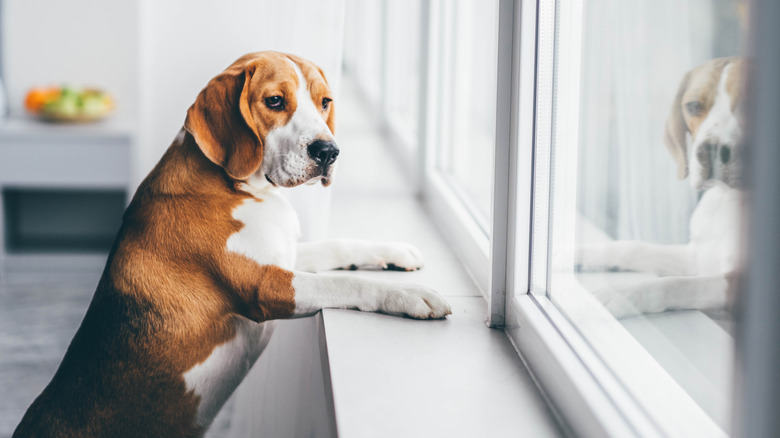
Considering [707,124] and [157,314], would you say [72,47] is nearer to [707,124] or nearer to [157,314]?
[157,314]

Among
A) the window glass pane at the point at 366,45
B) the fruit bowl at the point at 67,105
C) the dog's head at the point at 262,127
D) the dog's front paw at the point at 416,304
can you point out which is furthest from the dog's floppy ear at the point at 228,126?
the fruit bowl at the point at 67,105

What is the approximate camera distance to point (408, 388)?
3.39ft

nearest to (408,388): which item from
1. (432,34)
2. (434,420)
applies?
(434,420)

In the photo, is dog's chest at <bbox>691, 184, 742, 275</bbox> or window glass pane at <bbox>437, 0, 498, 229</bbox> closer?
dog's chest at <bbox>691, 184, 742, 275</bbox>

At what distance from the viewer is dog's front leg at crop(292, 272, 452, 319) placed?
49.1 inches

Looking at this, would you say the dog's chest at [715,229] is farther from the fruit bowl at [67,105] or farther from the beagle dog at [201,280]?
the fruit bowl at [67,105]

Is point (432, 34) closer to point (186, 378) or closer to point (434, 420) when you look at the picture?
point (186, 378)

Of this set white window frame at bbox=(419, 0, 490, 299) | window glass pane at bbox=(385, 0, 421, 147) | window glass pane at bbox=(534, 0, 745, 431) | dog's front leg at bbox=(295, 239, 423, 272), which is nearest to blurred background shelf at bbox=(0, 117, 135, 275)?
window glass pane at bbox=(385, 0, 421, 147)

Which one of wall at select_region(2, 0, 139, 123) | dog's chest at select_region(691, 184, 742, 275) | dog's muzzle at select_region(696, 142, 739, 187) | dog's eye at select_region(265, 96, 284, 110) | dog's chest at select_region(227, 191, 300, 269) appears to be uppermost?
wall at select_region(2, 0, 139, 123)

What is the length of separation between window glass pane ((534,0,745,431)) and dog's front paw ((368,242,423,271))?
16.4 inches

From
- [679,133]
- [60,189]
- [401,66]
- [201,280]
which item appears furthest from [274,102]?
[60,189]

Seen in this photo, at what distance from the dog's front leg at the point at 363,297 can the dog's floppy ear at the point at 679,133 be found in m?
0.56

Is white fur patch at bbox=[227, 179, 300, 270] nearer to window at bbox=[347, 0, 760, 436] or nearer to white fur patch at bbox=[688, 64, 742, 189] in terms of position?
window at bbox=[347, 0, 760, 436]

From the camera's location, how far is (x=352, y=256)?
1540 mm
